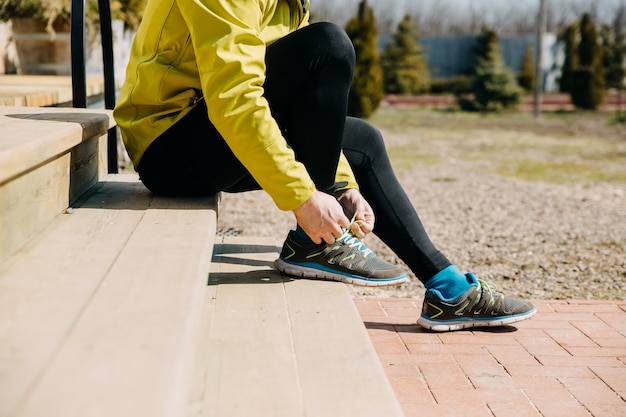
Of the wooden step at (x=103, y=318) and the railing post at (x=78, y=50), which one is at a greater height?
the railing post at (x=78, y=50)

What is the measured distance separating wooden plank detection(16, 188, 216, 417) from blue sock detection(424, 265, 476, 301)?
1.01 m

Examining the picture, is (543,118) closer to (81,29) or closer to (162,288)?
(81,29)

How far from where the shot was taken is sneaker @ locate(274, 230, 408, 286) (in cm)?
208

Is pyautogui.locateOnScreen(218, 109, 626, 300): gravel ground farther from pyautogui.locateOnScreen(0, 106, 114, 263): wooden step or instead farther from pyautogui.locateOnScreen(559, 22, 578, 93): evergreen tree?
pyautogui.locateOnScreen(559, 22, 578, 93): evergreen tree

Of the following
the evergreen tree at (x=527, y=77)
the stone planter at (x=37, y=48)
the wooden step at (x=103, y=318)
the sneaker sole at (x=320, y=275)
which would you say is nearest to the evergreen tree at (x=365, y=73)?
the evergreen tree at (x=527, y=77)

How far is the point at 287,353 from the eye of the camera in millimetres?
1484

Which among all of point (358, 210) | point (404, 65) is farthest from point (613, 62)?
point (358, 210)

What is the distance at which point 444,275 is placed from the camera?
2180mm

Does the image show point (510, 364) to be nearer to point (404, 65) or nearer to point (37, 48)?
point (37, 48)

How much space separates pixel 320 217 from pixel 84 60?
1347 millimetres

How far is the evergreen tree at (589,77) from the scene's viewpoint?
67.7 feet

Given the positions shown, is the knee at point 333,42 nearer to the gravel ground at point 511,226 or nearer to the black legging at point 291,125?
the black legging at point 291,125

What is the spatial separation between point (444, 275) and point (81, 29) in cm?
144

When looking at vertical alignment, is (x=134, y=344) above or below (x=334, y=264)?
above
